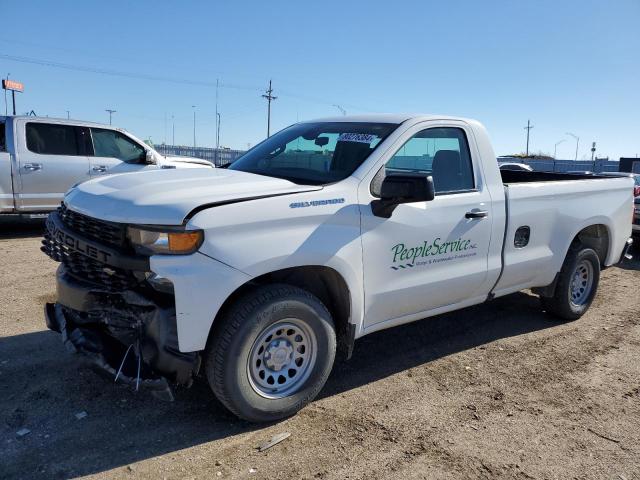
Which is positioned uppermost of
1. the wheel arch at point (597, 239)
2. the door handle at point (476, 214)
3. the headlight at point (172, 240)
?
the door handle at point (476, 214)

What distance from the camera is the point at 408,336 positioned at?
16.9ft

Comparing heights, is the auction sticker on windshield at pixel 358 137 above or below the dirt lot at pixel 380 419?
above

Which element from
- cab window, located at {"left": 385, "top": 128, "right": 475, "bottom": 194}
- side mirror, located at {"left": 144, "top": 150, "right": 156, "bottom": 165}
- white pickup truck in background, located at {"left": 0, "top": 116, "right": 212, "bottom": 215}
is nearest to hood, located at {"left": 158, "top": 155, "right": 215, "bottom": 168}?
side mirror, located at {"left": 144, "top": 150, "right": 156, "bottom": 165}

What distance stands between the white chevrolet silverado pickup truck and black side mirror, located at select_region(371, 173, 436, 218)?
1cm

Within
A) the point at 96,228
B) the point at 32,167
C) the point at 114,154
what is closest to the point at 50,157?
the point at 32,167

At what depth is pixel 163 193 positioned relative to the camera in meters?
3.19

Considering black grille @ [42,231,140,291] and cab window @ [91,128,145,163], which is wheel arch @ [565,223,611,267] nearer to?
black grille @ [42,231,140,291]

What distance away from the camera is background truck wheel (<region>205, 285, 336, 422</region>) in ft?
10.3

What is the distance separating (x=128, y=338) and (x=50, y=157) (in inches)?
289

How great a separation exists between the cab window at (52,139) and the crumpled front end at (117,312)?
6718 mm

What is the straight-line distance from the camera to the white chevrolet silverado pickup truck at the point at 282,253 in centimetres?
301

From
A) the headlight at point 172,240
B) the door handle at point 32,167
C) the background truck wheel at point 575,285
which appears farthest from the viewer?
the door handle at point 32,167

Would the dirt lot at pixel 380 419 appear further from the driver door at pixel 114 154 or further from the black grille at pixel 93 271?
the driver door at pixel 114 154

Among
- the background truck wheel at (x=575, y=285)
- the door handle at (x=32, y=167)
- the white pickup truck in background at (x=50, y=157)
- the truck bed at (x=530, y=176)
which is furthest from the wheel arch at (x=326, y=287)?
the door handle at (x=32, y=167)
